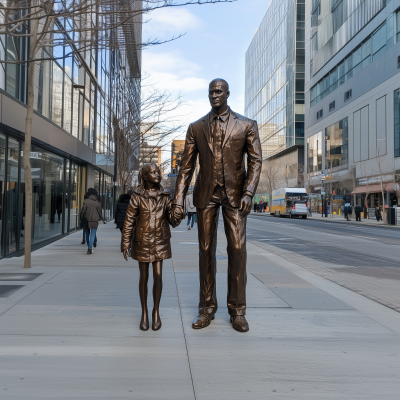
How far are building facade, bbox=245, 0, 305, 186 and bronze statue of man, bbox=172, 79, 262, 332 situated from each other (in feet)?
224

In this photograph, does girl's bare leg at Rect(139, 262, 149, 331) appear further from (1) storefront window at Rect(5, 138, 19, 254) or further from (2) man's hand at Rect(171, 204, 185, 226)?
(1) storefront window at Rect(5, 138, 19, 254)

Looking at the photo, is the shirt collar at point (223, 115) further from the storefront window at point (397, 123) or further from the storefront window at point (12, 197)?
the storefront window at point (397, 123)

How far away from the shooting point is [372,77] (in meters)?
49.0

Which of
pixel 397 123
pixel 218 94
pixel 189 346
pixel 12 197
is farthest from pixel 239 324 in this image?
pixel 397 123

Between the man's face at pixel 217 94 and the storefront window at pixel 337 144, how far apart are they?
53.9 meters

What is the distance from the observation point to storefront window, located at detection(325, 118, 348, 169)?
2282 inches

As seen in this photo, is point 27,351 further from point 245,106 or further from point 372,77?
point 245,106

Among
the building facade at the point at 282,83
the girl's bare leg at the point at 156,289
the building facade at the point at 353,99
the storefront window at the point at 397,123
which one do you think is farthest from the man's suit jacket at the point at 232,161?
the building facade at the point at 282,83

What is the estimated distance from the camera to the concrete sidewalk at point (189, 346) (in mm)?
3396

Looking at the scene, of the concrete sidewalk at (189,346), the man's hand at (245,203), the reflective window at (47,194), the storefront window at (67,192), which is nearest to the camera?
the concrete sidewalk at (189,346)

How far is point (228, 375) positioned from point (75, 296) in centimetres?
351

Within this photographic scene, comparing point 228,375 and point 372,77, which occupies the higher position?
point 372,77

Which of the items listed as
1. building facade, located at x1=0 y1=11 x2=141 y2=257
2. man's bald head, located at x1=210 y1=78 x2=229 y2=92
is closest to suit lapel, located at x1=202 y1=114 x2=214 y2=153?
man's bald head, located at x1=210 y1=78 x2=229 y2=92

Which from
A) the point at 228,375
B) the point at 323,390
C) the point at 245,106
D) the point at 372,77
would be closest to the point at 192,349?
the point at 228,375
